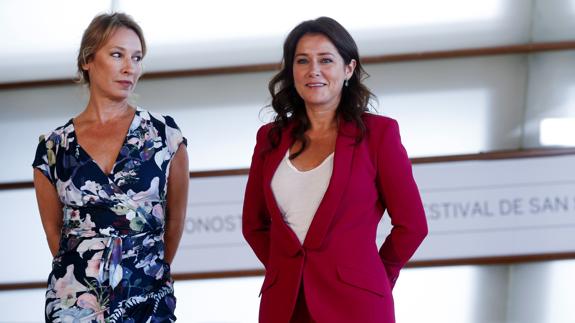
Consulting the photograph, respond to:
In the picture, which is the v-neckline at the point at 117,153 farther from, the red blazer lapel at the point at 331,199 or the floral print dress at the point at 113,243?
the red blazer lapel at the point at 331,199

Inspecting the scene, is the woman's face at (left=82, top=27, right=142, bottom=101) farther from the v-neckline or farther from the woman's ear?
the woman's ear

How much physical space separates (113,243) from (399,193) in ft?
2.22

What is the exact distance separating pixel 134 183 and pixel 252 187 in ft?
0.96

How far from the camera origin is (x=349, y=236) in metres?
1.93

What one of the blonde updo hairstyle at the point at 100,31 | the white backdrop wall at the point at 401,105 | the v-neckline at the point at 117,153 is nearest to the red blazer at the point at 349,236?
the v-neckline at the point at 117,153

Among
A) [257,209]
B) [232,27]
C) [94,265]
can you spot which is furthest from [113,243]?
[232,27]

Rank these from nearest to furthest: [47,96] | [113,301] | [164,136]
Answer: [113,301]
[164,136]
[47,96]

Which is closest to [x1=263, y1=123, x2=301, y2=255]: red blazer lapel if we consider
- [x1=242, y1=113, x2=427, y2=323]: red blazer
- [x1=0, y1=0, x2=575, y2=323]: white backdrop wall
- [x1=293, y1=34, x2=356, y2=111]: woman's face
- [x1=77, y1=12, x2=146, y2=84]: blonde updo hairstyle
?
[x1=242, y1=113, x2=427, y2=323]: red blazer

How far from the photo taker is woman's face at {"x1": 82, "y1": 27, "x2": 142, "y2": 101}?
2125mm

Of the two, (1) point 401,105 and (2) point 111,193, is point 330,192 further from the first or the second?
(1) point 401,105

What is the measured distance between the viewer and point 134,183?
2070 millimetres

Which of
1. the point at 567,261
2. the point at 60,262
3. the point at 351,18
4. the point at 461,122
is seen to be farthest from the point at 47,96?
the point at 567,261

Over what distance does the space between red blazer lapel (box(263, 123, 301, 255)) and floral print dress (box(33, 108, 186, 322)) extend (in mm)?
267

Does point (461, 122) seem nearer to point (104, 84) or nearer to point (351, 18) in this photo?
point (351, 18)
